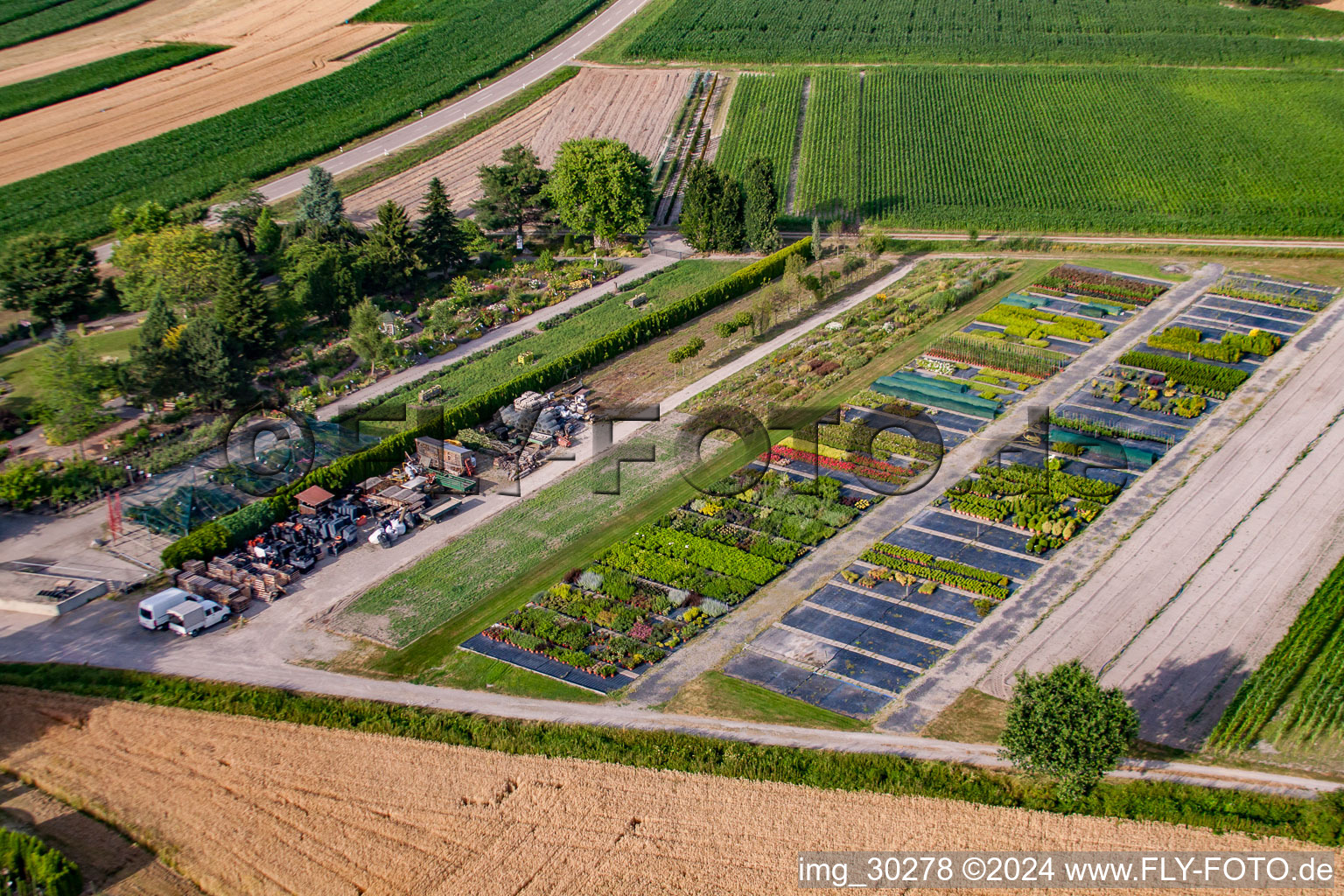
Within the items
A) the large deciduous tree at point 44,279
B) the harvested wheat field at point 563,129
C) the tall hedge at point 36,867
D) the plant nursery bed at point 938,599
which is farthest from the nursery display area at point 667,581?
the harvested wheat field at point 563,129

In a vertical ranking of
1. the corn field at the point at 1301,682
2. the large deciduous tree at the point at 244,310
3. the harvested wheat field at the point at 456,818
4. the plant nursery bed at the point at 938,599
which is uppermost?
the large deciduous tree at the point at 244,310

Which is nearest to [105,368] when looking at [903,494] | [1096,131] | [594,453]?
[594,453]

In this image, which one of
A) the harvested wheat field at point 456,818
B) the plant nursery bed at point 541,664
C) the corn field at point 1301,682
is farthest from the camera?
the plant nursery bed at point 541,664

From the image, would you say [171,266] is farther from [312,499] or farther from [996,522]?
[996,522]

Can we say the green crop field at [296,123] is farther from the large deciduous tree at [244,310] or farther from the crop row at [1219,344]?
the crop row at [1219,344]

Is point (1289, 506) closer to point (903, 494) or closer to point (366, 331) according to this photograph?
point (903, 494)

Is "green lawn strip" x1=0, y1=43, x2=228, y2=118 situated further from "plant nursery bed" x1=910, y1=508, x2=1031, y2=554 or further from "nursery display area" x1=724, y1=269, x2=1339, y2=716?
"plant nursery bed" x1=910, y1=508, x2=1031, y2=554
